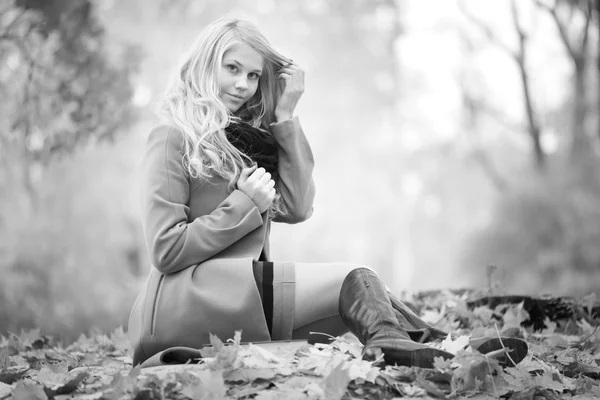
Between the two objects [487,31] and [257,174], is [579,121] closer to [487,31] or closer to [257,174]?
[487,31]

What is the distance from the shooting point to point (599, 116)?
12391 millimetres

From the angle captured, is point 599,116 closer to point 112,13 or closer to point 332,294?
point 112,13

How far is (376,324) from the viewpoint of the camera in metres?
2.54

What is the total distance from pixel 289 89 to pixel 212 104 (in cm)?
46

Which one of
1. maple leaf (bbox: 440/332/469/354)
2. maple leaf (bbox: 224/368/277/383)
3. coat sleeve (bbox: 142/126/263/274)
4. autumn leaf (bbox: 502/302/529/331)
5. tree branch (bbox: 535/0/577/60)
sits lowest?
autumn leaf (bbox: 502/302/529/331)

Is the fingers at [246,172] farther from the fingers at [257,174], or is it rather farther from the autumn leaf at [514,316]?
the autumn leaf at [514,316]

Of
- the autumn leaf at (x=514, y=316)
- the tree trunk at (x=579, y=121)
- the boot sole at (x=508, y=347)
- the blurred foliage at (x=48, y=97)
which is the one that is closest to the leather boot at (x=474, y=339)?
the boot sole at (x=508, y=347)

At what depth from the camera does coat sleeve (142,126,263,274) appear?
2.68m

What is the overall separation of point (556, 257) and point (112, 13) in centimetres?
987

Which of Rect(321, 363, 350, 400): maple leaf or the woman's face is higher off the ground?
the woman's face

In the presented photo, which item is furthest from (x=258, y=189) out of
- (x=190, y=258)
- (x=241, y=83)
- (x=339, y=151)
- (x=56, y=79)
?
(x=339, y=151)

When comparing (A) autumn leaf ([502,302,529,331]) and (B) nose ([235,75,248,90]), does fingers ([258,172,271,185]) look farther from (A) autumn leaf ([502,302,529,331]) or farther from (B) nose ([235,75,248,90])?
(A) autumn leaf ([502,302,529,331])

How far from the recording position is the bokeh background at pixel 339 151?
6.26 m

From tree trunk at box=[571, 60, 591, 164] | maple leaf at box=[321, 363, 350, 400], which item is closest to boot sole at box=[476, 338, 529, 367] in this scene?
maple leaf at box=[321, 363, 350, 400]
